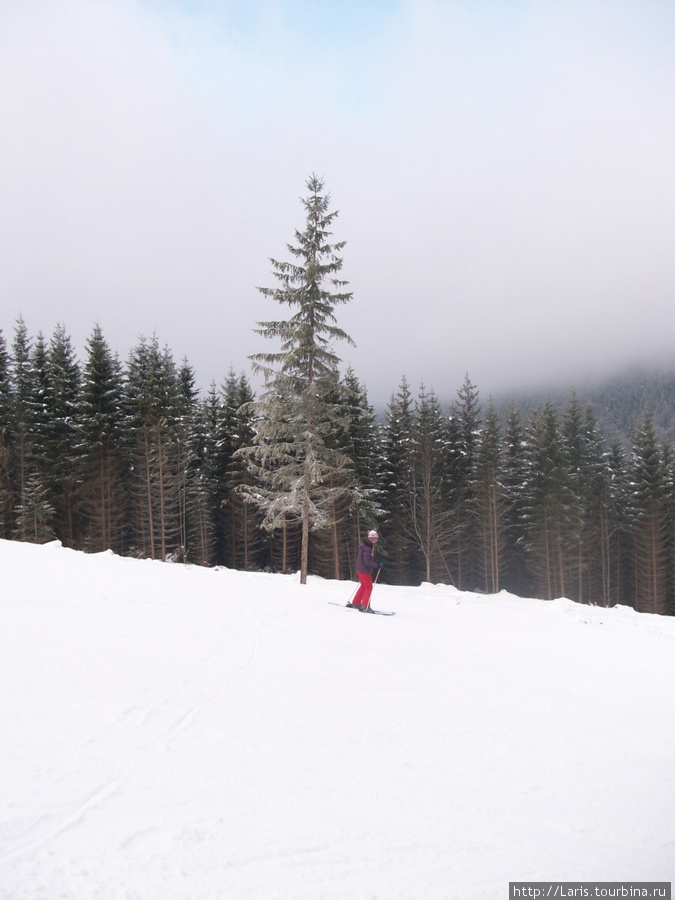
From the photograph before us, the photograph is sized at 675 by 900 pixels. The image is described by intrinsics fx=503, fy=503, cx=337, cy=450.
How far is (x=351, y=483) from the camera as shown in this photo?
26.1 m

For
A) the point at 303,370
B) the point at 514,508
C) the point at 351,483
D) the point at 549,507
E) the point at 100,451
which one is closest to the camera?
the point at 303,370

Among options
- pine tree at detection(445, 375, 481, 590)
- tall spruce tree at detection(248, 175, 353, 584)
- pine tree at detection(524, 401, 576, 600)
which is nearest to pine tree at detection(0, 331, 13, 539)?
tall spruce tree at detection(248, 175, 353, 584)

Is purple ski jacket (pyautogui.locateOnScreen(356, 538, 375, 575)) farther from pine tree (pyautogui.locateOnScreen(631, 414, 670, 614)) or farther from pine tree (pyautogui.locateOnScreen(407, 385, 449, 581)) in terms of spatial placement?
pine tree (pyautogui.locateOnScreen(631, 414, 670, 614))

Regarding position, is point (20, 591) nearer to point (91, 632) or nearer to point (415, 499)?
point (91, 632)

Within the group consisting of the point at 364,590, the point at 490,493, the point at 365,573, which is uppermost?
the point at 490,493

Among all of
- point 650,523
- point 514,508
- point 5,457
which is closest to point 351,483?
point 514,508

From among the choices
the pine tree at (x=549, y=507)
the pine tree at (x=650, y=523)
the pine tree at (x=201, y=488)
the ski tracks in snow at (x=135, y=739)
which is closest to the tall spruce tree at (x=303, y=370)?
the ski tracks in snow at (x=135, y=739)

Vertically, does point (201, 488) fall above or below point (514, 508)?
above

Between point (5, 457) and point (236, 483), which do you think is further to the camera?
point (236, 483)

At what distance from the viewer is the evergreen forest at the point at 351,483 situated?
31.0 metres

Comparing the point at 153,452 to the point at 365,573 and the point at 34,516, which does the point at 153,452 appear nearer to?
the point at 34,516

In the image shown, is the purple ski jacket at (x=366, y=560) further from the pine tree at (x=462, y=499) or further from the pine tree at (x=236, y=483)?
the pine tree at (x=462, y=499)

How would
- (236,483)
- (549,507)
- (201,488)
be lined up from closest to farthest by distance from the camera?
(236,483)
(201,488)
(549,507)

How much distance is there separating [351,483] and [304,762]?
→ 21.8m
